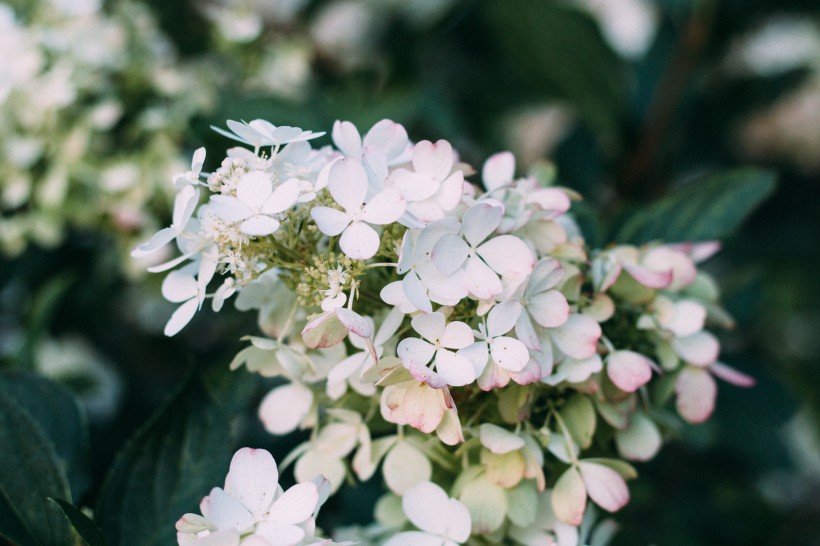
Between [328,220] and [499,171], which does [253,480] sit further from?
[499,171]

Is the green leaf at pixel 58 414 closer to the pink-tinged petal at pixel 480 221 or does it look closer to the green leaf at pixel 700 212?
the pink-tinged petal at pixel 480 221

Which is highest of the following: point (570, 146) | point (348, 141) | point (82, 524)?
point (348, 141)

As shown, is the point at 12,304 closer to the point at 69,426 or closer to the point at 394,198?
the point at 69,426

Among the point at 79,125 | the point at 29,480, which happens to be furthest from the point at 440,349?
the point at 79,125

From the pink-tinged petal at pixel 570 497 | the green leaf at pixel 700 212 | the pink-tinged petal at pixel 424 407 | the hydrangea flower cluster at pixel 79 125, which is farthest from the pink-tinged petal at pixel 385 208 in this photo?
the hydrangea flower cluster at pixel 79 125

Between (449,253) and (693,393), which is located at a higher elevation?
(449,253)
